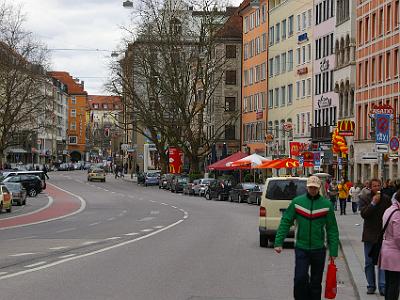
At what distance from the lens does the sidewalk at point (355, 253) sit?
48.7 feet

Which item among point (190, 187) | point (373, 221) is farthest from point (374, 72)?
point (373, 221)

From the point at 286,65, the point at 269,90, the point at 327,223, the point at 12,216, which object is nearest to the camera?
the point at 327,223

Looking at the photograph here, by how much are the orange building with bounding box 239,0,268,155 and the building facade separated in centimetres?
254

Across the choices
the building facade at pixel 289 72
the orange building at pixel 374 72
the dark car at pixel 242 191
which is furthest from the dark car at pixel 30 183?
the orange building at pixel 374 72

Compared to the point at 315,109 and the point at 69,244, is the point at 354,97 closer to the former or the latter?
the point at 315,109

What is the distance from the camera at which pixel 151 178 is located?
9856 centimetres

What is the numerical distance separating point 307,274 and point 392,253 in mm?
995

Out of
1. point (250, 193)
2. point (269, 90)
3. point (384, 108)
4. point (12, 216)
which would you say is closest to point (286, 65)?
point (269, 90)

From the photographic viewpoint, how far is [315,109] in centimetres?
8075

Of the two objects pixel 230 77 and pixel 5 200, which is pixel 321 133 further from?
pixel 230 77

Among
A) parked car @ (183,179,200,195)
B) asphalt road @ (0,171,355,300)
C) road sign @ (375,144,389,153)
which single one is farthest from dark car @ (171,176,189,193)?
road sign @ (375,144,389,153)

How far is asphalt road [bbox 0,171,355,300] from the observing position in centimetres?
1384

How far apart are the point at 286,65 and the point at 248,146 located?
55.3 feet

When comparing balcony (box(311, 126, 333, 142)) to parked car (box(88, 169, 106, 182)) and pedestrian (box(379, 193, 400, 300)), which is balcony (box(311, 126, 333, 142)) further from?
pedestrian (box(379, 193, 400, 300))
